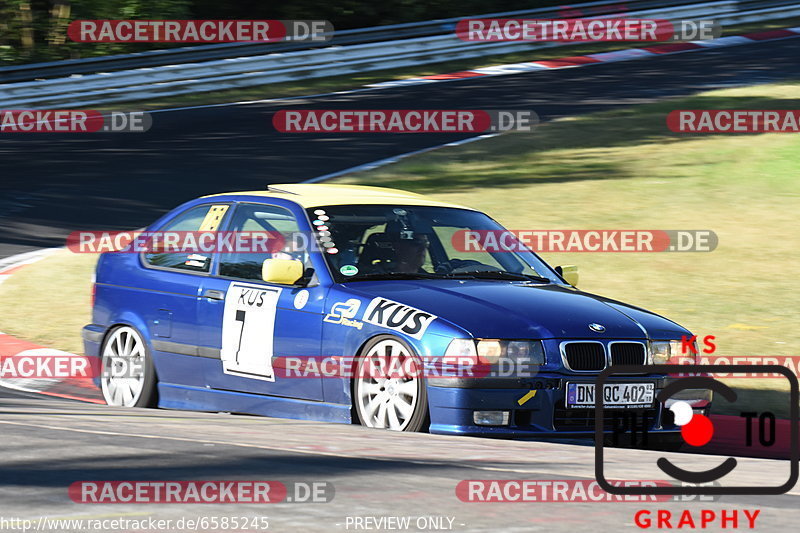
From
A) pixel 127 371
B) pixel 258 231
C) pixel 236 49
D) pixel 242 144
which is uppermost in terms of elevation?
pixel 236 49

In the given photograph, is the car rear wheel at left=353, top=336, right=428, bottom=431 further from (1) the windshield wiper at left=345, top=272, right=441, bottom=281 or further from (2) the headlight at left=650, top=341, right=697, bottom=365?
(2) the headlight at left=650, top=341, right=697, bottom=365

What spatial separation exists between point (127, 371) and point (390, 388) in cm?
227

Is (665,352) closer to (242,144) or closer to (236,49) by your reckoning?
(242,144)

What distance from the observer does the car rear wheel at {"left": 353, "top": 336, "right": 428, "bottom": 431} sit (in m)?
6.79

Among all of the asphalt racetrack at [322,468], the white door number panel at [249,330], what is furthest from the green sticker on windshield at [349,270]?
the asphalt racetrack at [322,468]

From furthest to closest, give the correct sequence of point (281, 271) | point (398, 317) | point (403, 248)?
point (403, 248)
point (281, 271)
point (398, 317)

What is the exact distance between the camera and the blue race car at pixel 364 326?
22.2ft

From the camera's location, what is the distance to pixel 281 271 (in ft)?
24.0

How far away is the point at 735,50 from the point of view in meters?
26.5

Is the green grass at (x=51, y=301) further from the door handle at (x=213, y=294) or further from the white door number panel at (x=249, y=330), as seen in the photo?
the white door number panel at (x=249, y=330)

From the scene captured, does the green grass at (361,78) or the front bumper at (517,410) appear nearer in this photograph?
the front bumper at (517,410)

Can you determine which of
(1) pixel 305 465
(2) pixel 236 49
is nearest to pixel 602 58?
(2) pixel 236 49

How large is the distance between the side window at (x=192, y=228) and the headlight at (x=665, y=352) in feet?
9.07

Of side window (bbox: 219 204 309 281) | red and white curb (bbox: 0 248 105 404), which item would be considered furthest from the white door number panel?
red and white curb (bbox: 0 248 105 404)
